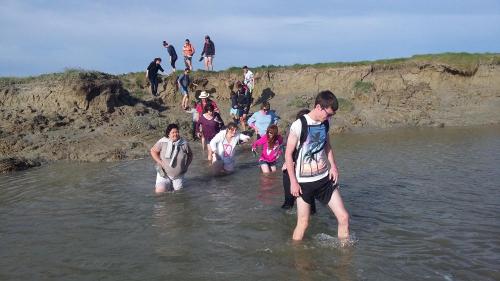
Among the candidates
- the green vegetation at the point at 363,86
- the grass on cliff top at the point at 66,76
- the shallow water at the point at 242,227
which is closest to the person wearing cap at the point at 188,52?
the grass on cliff top at the point at 66,76

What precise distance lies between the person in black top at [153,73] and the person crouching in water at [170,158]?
12.3 meters

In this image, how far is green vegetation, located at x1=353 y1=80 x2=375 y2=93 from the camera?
24.8 m

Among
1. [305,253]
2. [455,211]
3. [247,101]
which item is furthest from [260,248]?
[247,101]

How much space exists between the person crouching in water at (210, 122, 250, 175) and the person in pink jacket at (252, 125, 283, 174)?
1.86 feet

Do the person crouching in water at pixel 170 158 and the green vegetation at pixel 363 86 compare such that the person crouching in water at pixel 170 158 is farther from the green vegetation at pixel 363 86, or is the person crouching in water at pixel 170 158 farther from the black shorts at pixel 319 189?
the green vegetation at pixel 363 86

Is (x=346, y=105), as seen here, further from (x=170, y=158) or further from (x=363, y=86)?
(x=170, y=158)

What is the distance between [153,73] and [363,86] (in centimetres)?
1062

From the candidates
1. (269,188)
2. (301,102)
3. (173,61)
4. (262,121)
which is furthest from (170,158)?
(301,102)

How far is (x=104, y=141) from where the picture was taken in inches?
599

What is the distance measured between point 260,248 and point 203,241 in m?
0.80

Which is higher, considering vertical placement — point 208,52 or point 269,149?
point 208,52

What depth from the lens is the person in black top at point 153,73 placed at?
20.8 metres

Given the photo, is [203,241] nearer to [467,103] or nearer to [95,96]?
[95,96]

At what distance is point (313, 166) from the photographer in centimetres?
570
